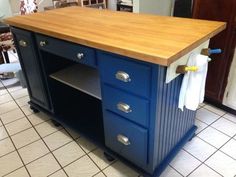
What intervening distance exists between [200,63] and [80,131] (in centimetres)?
Answer: 97

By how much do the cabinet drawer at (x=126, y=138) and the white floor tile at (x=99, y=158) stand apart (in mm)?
167

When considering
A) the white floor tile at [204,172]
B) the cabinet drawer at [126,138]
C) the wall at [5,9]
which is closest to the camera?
the cabinet drawer at [126,138]

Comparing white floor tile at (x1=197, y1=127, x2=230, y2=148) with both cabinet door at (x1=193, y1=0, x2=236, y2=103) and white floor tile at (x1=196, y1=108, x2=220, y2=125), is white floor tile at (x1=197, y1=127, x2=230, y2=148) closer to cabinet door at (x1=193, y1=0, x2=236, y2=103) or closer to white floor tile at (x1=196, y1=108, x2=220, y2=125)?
white floor tile at (x1=196, y1=108, x2=220, y2=125)

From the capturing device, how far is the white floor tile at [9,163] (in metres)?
1.52

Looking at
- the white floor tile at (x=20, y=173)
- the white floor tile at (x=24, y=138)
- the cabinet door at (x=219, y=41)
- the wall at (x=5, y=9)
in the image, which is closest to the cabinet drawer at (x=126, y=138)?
the white floor tile at (x=20, y=173)

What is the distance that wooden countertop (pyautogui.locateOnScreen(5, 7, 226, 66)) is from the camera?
96 cm

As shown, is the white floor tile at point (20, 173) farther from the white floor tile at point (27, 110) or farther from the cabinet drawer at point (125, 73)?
the cabinet drawer at point (125, 73)

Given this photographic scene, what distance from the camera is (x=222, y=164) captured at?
4.88ft

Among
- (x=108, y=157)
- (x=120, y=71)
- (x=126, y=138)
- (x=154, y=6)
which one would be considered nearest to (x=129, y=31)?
(x=120, y=71)

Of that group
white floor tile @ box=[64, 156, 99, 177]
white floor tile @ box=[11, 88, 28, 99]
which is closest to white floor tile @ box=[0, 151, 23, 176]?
white floor tile @ box=[64, 156, 99, 177]

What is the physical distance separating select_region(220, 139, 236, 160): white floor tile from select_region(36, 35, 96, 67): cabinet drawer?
1128mm

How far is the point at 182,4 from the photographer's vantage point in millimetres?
2344

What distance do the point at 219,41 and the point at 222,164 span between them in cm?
93

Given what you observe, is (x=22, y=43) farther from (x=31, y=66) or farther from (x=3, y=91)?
(x=3, y=91)
